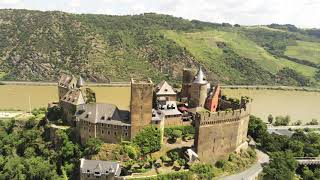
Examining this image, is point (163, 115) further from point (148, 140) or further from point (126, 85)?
point (126, 85)

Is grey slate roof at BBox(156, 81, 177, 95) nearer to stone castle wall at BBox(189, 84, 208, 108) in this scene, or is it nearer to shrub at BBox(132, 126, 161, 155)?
Answer: stone castle wall at BBox(189, 84, 208, 108)

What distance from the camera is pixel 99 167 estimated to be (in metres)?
62.7

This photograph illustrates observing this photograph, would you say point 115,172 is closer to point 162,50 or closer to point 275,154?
point 275,154

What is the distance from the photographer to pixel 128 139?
67.1 meters

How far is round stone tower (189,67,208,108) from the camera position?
79.0 metres

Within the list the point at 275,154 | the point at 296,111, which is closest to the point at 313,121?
the point at 296,111

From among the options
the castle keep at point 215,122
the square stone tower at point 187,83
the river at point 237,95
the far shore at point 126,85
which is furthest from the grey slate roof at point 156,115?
the far shore at point 126,85

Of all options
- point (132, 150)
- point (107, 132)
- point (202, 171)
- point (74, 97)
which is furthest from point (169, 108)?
point (74, 97)

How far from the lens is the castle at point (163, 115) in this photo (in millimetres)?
67000

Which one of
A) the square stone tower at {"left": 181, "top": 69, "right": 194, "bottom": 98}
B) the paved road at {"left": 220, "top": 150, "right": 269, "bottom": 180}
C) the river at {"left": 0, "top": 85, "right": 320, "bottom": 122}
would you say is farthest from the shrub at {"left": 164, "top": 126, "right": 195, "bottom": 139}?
the river at {"left": 0, "top": 85, "right": 320, "bottom": 122}

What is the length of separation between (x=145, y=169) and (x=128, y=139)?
5758 mm

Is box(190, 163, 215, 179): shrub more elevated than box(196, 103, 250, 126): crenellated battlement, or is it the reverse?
box(196, 103, 250, 126): crenellated battlement

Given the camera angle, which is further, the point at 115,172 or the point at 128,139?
the point at 128,139

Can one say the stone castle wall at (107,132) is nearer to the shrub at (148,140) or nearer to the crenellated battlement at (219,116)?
the shrub at (148,140)
